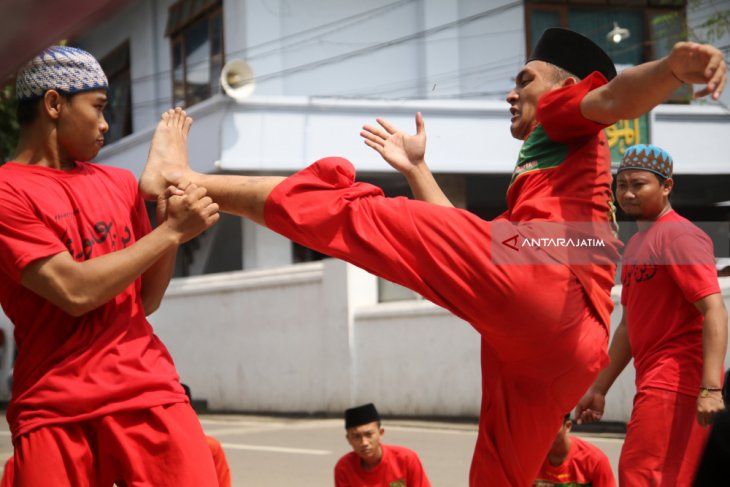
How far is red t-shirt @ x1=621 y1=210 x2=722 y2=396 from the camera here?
397 centimetres

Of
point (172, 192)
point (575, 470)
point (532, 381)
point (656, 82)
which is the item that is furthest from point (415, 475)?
point (656, 82)

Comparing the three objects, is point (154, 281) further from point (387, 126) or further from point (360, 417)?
point (360, 417)

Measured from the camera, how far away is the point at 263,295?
16375 mm

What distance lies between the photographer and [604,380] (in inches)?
175

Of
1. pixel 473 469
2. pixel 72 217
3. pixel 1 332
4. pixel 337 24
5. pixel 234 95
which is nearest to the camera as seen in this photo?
pixel 72 217

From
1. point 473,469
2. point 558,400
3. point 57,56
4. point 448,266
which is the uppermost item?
point 57,56

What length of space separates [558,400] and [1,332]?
18.7m

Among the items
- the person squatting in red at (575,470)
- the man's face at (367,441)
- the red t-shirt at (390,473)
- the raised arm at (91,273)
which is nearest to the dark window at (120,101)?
the man's face at (367,441)

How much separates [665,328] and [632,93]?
5.02ft

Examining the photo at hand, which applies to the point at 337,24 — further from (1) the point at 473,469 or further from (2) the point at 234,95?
(1) the point at 473,469

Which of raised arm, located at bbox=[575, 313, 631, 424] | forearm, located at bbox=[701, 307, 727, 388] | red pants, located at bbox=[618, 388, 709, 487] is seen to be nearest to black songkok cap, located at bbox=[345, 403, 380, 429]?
raised arm, located at bbox=[575, 313, 631, 424]

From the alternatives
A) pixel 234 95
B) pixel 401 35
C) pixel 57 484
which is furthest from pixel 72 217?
pixel 234 95

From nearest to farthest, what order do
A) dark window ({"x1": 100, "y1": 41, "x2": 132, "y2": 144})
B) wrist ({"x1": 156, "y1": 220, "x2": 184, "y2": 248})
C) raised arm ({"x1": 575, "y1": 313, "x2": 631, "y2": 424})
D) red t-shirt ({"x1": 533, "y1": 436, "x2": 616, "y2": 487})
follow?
1. wrist ({"x1": 156, "y1": 220, "x2": 184, "y2": 248})
2. raised arm ({"x1": 575, "y1": 313, "x2": 631, "y2": 424})
3. red t-shirt ({"x1": 533, "y1": 436, "x2": 616, "y2": 487})
4. dark window ({"x1": 100, "y1": 41, "x2": 132, "y2": 144})

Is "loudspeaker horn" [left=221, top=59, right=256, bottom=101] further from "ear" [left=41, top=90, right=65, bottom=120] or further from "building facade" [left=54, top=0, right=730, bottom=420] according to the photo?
"ear" [left=41, top=90, right=65, bottom=120]
